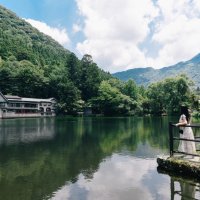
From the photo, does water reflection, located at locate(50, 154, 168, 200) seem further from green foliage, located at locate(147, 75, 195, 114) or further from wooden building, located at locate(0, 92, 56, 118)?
wooden building, located at locate(0, 92, 56, 118)

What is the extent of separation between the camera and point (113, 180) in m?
11.2

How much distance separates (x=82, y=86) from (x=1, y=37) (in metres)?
58.6

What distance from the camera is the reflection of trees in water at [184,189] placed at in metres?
8.81

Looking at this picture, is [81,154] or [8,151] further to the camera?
[8,151]

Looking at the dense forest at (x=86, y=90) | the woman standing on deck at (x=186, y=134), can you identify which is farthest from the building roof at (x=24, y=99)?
the woman standing on deck at (x=186, y=134)

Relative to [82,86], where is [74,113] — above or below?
below

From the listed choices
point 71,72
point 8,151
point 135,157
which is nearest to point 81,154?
point 135,157

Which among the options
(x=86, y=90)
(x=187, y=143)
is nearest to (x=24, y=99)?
(x=86, y=90)

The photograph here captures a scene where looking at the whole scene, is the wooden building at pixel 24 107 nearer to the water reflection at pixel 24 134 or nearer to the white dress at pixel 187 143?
the water reflection at pixel 24 134

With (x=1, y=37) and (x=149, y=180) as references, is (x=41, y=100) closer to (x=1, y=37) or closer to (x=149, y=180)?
(x=1, y=37)

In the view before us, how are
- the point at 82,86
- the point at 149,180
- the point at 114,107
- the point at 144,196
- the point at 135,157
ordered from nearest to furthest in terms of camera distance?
the point at 144,196 → the point at 149,180 → the point at 135,157 → the point at 114,107 → the point at 82,86

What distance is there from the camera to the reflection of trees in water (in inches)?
347

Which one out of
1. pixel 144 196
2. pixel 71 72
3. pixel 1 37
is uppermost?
pixel 1 37

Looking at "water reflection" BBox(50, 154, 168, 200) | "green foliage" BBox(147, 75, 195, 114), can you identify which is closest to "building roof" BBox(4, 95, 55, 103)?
"green foliage" BBox(147, 75, 195, 114)
